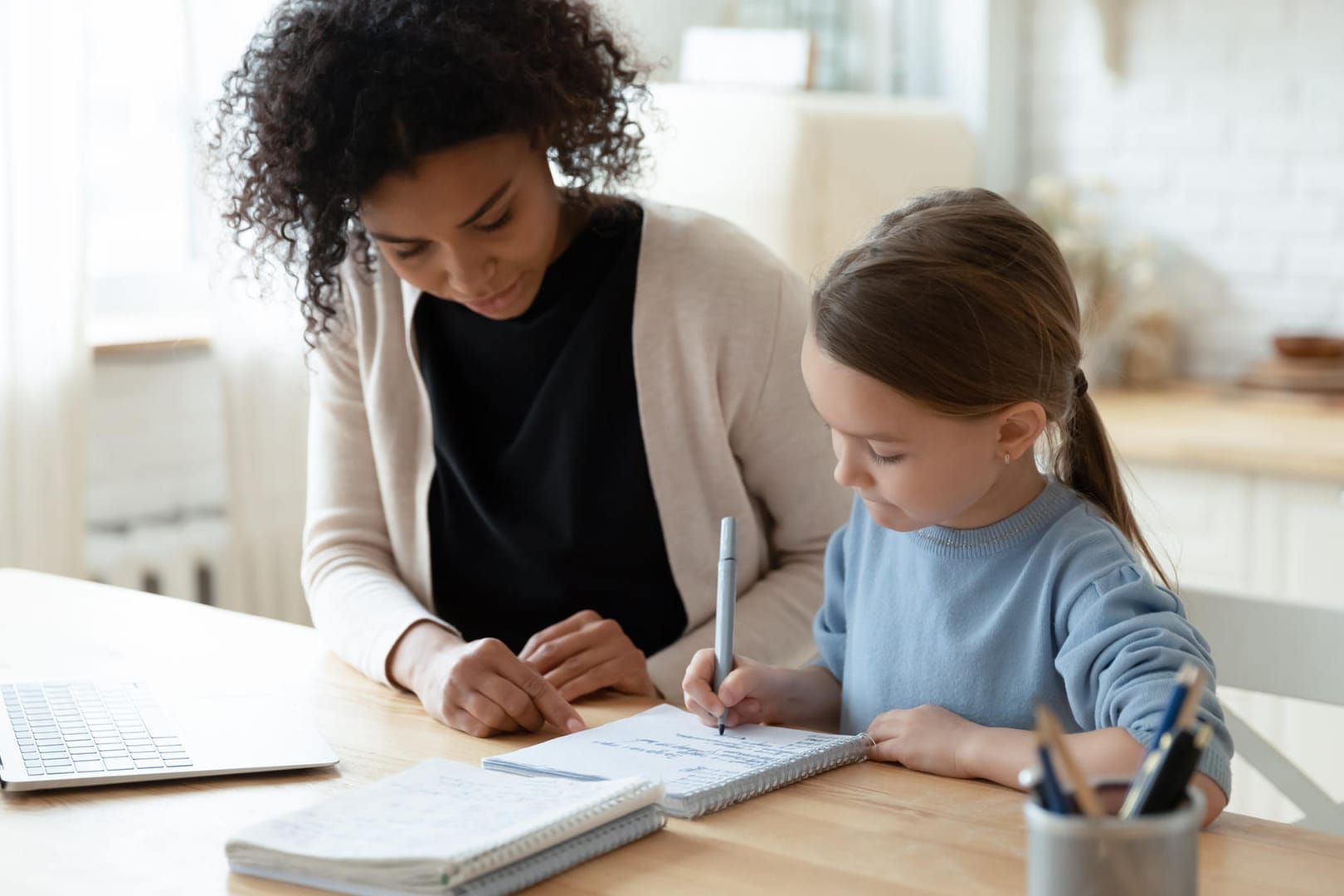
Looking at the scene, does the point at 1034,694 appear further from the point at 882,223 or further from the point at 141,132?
the point at 141,132

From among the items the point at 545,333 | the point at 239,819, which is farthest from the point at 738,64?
the point at 239,819

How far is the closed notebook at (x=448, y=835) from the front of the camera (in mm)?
831

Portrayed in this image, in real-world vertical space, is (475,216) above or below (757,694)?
above

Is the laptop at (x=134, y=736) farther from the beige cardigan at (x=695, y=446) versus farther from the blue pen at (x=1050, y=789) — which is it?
the blue pen at (x=1050, y=789)

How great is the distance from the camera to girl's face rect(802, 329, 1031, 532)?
1058mm

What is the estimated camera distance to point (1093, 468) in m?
1.16

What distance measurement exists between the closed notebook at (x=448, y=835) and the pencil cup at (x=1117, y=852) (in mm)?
327

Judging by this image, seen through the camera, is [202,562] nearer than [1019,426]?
No

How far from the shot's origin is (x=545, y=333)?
1540 mm

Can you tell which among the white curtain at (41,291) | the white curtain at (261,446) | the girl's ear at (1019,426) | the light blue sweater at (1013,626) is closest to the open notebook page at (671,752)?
the light blue sweater at (1013,626)

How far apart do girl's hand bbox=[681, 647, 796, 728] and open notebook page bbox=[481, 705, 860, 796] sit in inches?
0.4

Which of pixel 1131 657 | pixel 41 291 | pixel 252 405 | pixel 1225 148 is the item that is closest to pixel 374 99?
pixel 1131 657

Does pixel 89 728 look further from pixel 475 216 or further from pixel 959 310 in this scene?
pixel 959 310

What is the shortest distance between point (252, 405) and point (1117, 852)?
2.03m
